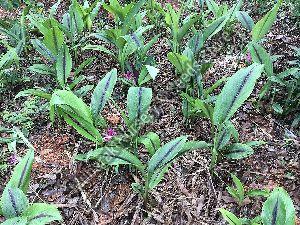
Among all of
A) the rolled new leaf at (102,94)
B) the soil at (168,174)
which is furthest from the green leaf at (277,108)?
the rolled new leaf at (102,94)

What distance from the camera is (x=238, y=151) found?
2146 millimetres

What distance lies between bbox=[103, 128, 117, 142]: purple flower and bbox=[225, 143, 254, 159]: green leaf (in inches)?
27.4

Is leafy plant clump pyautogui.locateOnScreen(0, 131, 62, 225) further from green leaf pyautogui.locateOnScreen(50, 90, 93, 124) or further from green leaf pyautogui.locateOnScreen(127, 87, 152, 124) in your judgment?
green leaf pyautogui.locateOnScreen(127, 87, 152, 124)

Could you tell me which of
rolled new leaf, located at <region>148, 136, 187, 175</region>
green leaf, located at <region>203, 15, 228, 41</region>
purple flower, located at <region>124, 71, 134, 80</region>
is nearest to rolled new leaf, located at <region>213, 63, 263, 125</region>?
rolled new leaf, located at <region>148, 136, 187, 175</region>

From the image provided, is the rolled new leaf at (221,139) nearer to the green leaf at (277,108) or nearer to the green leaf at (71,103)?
the green leaf at (277,108)

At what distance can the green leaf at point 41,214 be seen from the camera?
1.60 meters

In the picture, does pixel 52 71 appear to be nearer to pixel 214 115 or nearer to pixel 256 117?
pixel 214 115

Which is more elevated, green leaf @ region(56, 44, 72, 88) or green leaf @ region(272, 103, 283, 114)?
green leaf @ region(56, 44, 72, 88)

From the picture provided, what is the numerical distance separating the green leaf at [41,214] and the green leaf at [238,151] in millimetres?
1029

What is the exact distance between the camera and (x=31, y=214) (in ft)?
5.40

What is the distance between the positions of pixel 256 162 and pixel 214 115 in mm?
454

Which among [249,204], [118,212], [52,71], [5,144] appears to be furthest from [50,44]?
[249,204]

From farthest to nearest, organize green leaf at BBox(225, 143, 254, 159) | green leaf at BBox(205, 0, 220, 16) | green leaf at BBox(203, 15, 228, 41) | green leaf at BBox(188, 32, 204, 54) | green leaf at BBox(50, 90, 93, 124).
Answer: green leaf at BBox(205, 0, 220, 16) < green leaf at BBox(203, 15, 228, 41) < green leaf at BBox(188, 32, 204, 54) < green leaf at BBox(225, 143, 254, 159) < green leaf at BBox(50, 90, 93, 124)

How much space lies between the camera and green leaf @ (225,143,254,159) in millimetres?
2118
